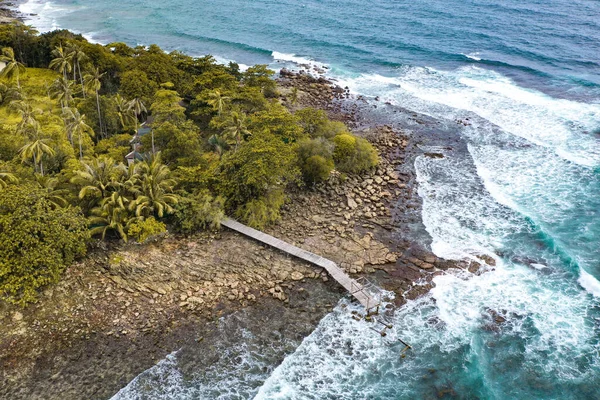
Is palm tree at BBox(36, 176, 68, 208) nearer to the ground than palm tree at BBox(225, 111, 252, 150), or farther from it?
nearer to the ground

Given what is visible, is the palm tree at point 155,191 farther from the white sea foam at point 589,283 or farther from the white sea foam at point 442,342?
the white sea foam at point 589,283

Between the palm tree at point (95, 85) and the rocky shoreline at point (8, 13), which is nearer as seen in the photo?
the palm tree at point (95, 85)

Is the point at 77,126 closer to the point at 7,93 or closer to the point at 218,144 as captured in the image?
the point at 218,144

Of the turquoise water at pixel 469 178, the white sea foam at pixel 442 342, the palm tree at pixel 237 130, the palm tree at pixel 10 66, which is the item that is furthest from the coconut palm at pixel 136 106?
the white sea foam at pixel 442 342

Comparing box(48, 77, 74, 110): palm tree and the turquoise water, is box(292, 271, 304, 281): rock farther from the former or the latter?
box(48, 77, 74, 110): palm tree

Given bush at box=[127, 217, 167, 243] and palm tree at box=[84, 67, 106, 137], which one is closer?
bush at box=[127, 217, 167, 243]

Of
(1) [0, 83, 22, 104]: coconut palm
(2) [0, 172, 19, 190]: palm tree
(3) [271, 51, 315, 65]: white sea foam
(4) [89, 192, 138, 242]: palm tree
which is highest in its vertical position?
(3) [271, 51, 315, 65]: white sea foam

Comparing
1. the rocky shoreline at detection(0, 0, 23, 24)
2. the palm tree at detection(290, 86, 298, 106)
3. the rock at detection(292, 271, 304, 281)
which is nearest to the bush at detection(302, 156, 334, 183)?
the rock at detection(292, 271, 304, 281)
